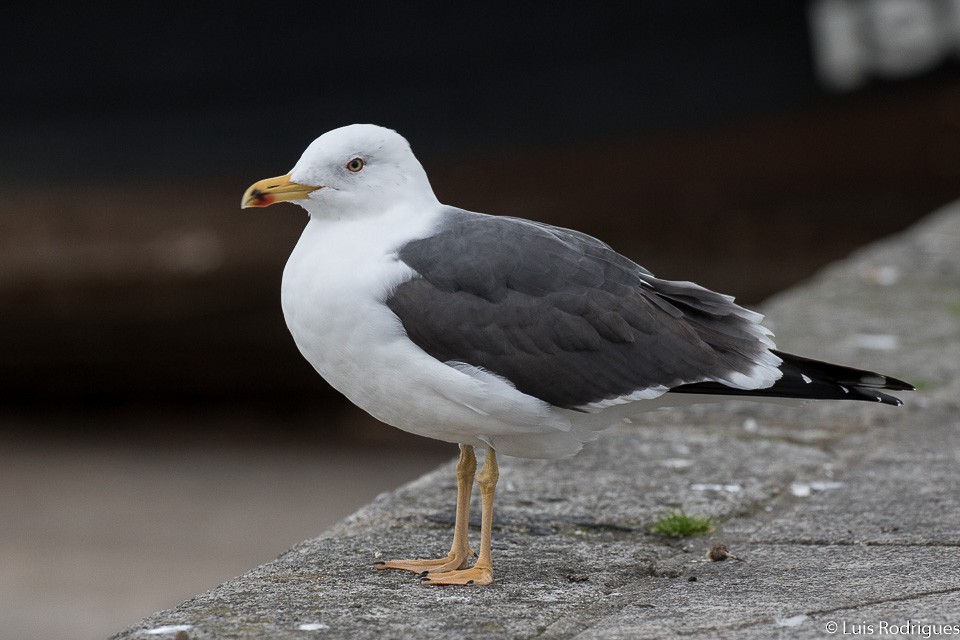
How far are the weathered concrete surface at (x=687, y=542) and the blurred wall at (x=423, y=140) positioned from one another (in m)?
4.53

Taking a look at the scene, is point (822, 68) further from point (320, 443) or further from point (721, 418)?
point (721, 418)

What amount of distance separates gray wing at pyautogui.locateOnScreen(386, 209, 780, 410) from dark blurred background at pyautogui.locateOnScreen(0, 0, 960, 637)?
5.67m

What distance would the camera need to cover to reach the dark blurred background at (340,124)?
8.62m

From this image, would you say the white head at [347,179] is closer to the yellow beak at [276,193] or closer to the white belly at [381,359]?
the yellow beak at [276,193]

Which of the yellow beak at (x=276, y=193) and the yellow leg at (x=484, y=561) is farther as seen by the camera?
the yellow beak at (x=276, y=193)

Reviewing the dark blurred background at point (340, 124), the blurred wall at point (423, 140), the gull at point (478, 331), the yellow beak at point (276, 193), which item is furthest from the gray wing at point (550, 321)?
the blurred wall at point (423, 140)

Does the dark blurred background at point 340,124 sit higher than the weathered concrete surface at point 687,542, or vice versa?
the dark blurred background at point 340,124

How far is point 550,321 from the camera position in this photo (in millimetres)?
2746

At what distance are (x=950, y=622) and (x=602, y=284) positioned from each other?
101 centimetres

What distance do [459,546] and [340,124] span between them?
6.35m

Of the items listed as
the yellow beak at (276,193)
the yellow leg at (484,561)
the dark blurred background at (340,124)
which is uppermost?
the dark blurred background at (340,124)

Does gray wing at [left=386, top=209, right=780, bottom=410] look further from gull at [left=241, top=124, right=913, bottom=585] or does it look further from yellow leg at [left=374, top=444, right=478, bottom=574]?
yellow leg at [left=374, top=444, right=478, bottom=574]

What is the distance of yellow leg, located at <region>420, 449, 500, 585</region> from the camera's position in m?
2.70

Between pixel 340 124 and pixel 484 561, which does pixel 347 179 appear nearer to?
pixel 484 561
